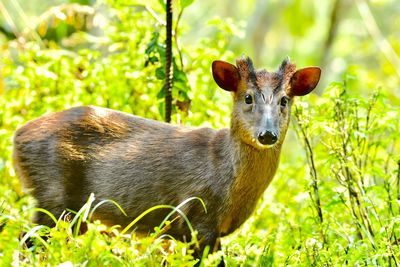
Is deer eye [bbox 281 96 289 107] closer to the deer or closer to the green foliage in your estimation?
the deer

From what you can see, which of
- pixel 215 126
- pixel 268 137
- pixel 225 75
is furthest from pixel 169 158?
pixel 215 126

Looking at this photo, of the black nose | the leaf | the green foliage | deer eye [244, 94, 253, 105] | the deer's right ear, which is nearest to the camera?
the green foliage

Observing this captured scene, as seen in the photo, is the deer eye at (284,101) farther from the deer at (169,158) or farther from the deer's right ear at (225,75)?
the deer's right ear at (225,75)

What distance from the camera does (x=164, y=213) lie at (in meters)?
6.20

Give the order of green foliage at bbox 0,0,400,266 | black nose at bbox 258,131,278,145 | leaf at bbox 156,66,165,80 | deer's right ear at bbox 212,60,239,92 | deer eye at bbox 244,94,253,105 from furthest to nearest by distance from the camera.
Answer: leaf at bbox 156,66,165,80
deer's right ear at bbox 212,60,239,92
deer eye at bbox 244,94,253,105
black nose at bbox 258,131,278,145
green foliage at bbox 0,0,400,266

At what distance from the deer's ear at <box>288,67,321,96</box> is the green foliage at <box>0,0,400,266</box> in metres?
0.34

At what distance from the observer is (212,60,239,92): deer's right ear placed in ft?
20.2

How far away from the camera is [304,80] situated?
20.5 feet

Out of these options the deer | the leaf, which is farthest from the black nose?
the leaf

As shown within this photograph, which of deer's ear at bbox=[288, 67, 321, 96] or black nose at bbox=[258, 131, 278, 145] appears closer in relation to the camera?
black nose at bbox=[258, 131, 278, 145]

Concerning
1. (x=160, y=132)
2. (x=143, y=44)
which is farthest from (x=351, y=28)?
(x=160, y=132)

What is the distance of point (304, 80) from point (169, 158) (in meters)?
1.13

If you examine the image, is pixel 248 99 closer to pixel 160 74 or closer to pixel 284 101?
pixel 284 101

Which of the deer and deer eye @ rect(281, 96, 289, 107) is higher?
deer eye @ rect(281, 96, 289, 107)
